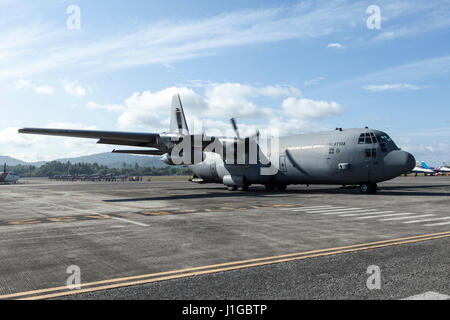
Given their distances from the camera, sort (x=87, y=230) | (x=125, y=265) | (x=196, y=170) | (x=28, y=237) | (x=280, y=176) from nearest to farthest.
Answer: (x=125, y=265) → (x=28, y=237) → (x=87, y=230) → (x=280, y=176) → (x=196, y=170)

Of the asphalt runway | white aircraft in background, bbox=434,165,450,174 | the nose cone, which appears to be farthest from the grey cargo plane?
white aircraft in background, bbox=434,165,450,174

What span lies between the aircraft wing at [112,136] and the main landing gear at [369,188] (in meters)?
16.2

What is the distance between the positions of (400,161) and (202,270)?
20177mm

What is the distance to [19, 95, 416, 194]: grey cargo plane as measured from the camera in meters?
23.9

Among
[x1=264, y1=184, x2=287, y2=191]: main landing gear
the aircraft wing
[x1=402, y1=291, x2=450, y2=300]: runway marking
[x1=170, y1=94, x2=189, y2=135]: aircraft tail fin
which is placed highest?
[x1=170, y1=94, x2=189, y2=135]: aircraft tail fin

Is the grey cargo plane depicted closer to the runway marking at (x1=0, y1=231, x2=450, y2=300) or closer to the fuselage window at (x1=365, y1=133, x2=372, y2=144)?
the fuselage window at (x1=365, y1=133, x2=372, y2=144)

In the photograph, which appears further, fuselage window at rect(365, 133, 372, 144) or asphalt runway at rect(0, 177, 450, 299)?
fuselage window at rect(365, 133, 372, 144)

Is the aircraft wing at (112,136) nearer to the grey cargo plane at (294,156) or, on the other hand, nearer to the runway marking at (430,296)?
the grey cargo plane at (294,156)

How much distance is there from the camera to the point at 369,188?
25453 mm

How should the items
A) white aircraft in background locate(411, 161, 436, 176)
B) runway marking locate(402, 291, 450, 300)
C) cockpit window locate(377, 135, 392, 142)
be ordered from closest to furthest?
runway marking locate(402, 291, 450, 300)
cockpit window locate(377, 135, 392, 142)
white aircraft in background locate(411, 161, 436, 176)
